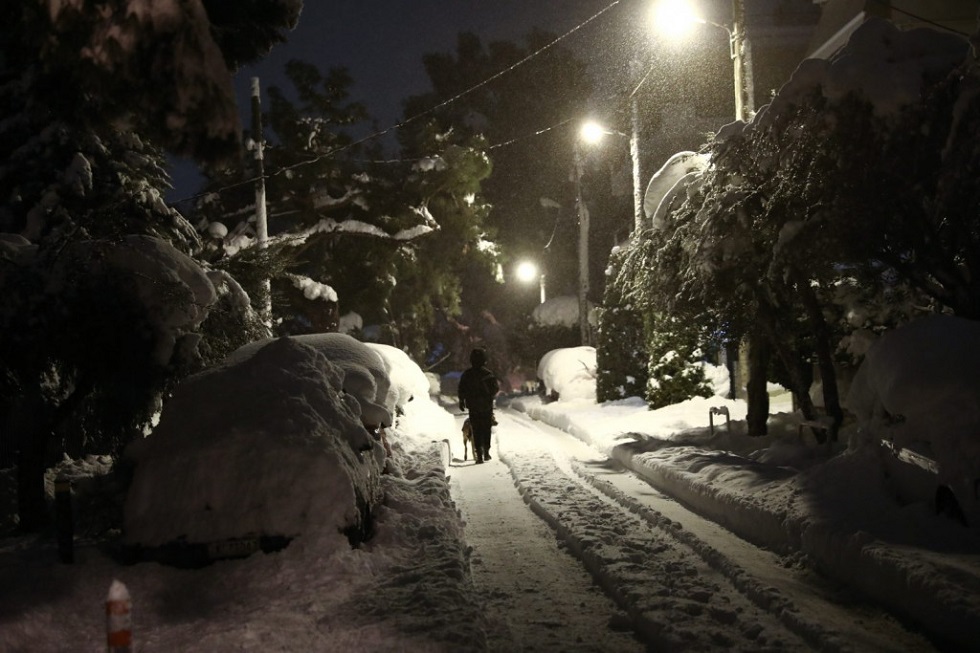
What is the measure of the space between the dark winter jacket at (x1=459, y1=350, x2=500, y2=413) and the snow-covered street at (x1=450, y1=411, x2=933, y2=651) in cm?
386

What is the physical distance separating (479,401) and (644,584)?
334 inches

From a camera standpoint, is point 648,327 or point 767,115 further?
Result: point 648,327

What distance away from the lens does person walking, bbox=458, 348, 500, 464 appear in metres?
14.5

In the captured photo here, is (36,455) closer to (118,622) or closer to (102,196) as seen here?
(102,196)

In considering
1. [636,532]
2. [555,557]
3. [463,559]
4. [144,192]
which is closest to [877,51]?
[636,532]

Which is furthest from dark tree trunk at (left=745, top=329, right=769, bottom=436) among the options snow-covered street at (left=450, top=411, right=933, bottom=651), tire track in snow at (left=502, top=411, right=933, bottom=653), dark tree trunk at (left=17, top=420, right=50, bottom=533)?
dark tree trunk at (left=17, top=420, right=50, bottom=533)

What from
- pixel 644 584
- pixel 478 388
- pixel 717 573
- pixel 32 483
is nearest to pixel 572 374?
pixel 478 388

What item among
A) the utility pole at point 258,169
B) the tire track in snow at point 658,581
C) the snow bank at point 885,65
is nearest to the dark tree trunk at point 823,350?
the snow bank at point 885,65

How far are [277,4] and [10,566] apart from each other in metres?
5.23

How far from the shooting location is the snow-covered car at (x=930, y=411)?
656cm

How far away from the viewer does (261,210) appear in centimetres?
1844

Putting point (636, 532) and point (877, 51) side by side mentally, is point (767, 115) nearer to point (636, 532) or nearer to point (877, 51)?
point (877, 51)

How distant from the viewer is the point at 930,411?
23.9 ft

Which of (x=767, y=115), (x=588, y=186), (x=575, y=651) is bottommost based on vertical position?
(x=575, y=651)
